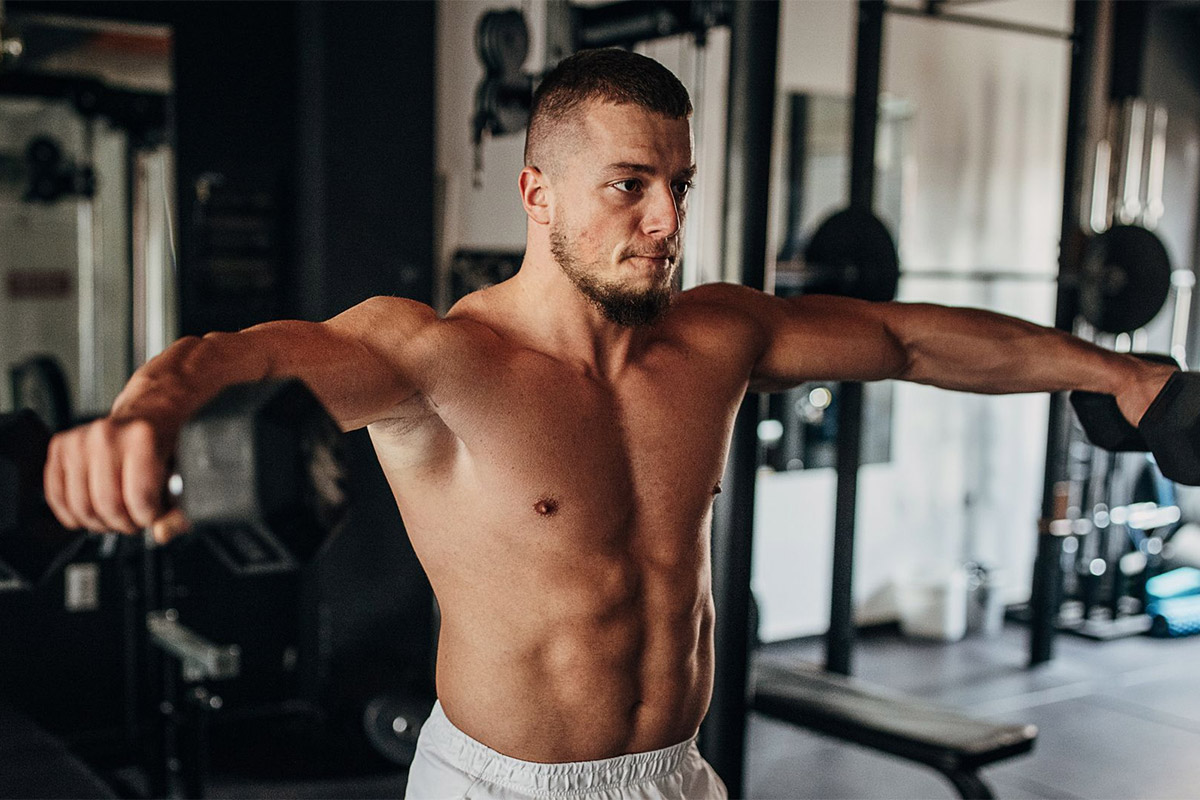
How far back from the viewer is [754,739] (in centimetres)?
422

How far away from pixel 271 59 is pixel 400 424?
3.20 m

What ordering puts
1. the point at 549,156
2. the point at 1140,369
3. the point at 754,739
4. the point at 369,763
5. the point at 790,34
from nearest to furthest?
the point at 549,156
the point at 1140,369
the point at 369,763
the point at 754,739
the point at 790,34

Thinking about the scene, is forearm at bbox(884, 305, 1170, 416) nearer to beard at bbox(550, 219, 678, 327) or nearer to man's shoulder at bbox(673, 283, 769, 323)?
man's shoulder at bbox(673, 283, 769, 323)

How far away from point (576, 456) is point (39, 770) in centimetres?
187

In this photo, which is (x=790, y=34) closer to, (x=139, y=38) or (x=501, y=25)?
(x=501, y=25)

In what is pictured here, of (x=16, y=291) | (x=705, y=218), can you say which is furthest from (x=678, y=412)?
(x=16, y=291)

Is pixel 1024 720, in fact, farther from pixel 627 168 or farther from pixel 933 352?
pixel 627 168

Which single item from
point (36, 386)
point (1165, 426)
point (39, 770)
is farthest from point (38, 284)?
point (1165, 426)

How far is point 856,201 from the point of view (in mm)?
4168

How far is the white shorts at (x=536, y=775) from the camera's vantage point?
1.80 metres

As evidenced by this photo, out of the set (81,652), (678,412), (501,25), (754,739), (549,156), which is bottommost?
(754,739)

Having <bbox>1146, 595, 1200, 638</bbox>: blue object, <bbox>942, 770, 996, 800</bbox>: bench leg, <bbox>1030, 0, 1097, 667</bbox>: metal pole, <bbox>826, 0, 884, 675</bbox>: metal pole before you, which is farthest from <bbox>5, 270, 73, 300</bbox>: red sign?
<bbox>1146, 595, 1200, 638</bbox>: blue object

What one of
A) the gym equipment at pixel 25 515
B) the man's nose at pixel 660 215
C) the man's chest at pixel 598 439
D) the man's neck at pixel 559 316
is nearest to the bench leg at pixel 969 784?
the man's chest at pixel 598 439

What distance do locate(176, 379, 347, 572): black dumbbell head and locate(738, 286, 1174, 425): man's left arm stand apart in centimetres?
110
